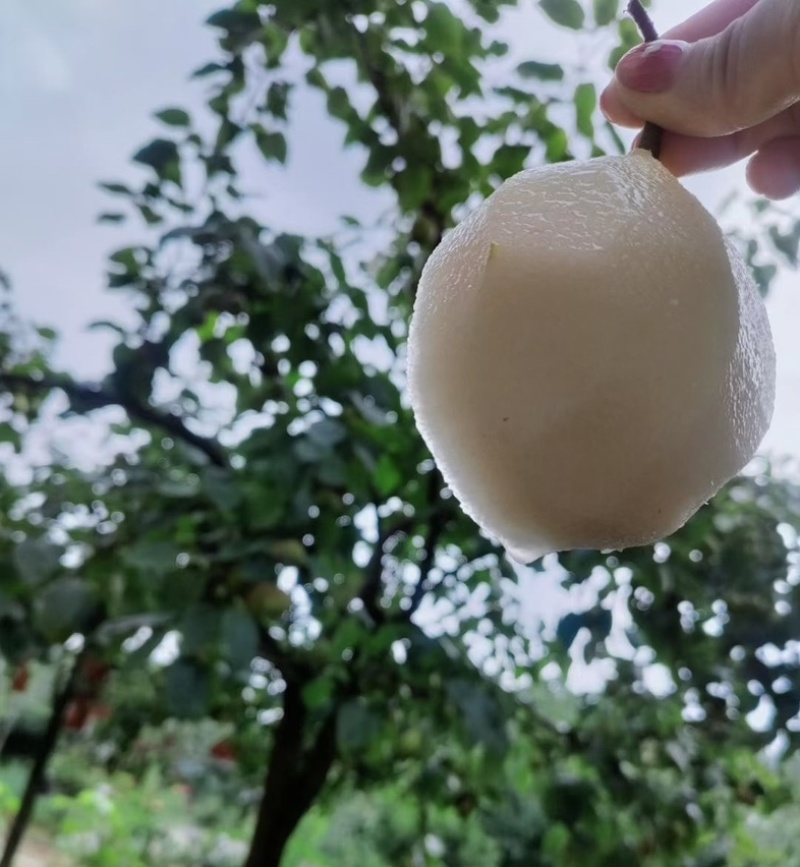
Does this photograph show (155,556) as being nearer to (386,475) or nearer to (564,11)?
(386,475)

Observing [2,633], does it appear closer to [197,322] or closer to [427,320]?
[197,322]

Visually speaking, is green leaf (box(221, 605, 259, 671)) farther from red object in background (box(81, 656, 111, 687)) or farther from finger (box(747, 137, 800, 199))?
red object in background (box(81, 656, 111, 687))

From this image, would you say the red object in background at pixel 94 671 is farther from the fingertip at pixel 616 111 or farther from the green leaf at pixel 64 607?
the fingertip at pixel 616 111

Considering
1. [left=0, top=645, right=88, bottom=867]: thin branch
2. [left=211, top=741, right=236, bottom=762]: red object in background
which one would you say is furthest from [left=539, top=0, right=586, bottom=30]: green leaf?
[left=211, top=741, right=236, bottom=762]: red object in background

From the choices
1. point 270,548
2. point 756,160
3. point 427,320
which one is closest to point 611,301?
point 427,320

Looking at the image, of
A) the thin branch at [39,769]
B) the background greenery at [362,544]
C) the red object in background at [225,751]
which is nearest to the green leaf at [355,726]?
the background greenery at [362,544]

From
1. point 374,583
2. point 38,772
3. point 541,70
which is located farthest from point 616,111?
point 38,772

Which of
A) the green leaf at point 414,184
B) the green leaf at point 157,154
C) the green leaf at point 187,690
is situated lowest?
the green leaf at point 187,690
